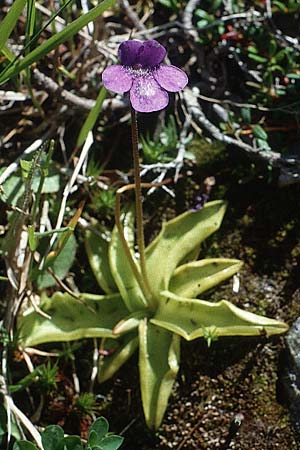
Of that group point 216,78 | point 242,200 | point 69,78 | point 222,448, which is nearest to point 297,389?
point 222,448

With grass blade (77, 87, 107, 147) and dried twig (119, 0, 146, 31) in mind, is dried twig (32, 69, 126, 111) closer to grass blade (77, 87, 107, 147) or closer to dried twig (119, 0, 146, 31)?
grass blade (77, 87, 107, 147)

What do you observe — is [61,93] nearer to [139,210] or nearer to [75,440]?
[139,210]

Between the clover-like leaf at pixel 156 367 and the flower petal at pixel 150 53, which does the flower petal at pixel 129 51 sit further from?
the clover-like leaf at pixel 156 367

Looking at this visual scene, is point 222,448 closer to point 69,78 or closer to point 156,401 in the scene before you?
point 156,401

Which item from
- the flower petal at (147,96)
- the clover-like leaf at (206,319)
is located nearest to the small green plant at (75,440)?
the clover-like leaf at (206,319)

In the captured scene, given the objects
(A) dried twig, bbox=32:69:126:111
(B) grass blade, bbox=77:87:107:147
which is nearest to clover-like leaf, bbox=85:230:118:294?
(B) grass blade, bbox=77:87:107:147
